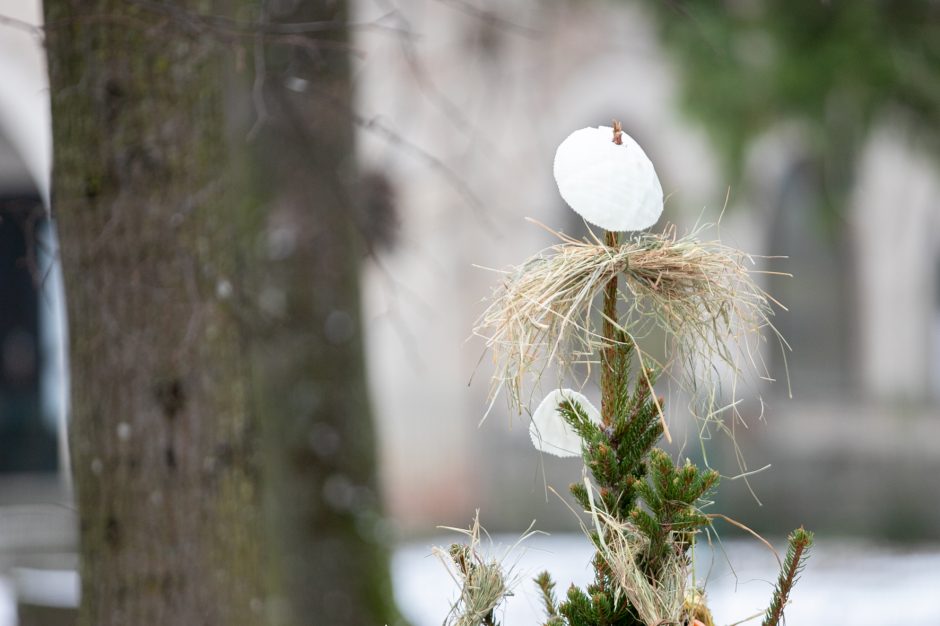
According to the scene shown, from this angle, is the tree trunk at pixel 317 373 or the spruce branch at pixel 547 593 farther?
the tree trunk at pixel 317 373

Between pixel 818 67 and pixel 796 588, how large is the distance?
2.55m

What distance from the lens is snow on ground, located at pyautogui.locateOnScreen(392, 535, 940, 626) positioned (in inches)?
195

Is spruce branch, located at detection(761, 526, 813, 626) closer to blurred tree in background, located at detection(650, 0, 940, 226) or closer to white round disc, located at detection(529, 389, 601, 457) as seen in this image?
white round disc, located at detection(529, 389, 601, 457)

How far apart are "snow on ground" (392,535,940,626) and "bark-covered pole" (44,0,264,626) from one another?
1.67 m

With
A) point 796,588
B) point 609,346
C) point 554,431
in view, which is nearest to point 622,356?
point 609,346

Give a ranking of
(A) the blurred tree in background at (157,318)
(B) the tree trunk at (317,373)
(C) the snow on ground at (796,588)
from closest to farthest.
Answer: (A) the blurred tree in background at (157,318)
(B) the tree trunk at (317,373)
(C) the snow on ground at (796,588)

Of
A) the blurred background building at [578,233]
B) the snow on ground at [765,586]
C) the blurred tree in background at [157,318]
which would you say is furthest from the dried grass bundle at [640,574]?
the blurred background building at [578,233]

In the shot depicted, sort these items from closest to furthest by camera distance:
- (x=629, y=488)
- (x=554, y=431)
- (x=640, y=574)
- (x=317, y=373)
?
(x=640, y=574) < (x=629, y=488) < (x=554, y=431) < (x=317, y=373)

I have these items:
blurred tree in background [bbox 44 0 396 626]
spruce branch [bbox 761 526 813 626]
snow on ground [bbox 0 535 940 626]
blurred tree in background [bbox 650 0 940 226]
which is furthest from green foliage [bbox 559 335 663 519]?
blurred tree in background [bbox 650 0 940 226]

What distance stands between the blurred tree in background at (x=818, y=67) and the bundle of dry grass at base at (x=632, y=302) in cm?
328

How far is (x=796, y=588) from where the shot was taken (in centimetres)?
558

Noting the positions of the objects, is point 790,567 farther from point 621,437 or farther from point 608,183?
point 608,183

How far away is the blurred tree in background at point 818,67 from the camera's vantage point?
4992 mm

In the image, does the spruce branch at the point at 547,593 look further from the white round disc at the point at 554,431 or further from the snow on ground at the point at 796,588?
the snow on ground at the point at 796,588
